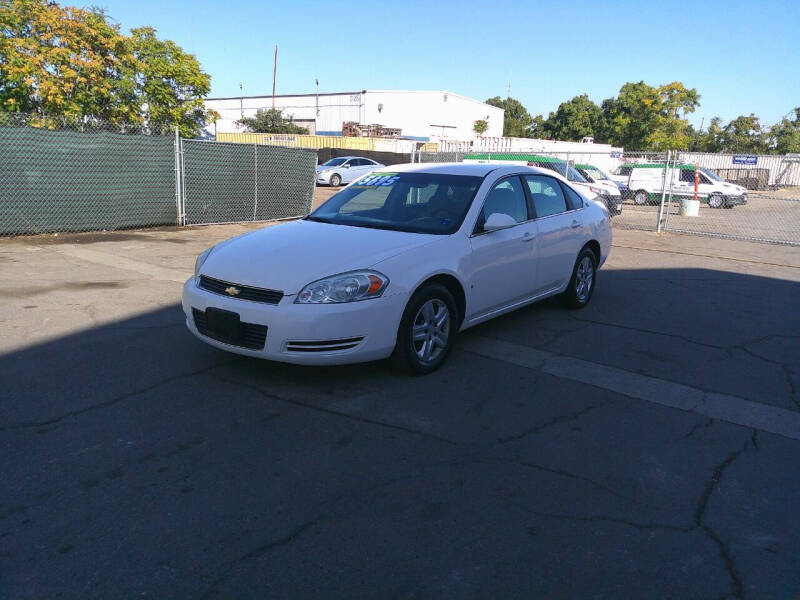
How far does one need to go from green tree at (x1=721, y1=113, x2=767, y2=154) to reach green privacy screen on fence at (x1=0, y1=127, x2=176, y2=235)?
72115 mm

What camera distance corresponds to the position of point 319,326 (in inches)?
167

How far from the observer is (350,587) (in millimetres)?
2523

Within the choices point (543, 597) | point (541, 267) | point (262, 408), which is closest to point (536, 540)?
point (543, 597)

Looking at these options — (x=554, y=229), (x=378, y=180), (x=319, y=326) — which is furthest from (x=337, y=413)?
(x=554, y=229)

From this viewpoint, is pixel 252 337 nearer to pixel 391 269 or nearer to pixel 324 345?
pixel 324 345

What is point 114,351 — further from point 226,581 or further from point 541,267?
point 541,267

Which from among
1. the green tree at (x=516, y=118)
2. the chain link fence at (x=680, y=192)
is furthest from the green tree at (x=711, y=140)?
the chain link fence at (x=680, y=192)

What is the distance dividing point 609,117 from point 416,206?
84.3 metres

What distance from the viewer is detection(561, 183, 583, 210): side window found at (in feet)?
22.7

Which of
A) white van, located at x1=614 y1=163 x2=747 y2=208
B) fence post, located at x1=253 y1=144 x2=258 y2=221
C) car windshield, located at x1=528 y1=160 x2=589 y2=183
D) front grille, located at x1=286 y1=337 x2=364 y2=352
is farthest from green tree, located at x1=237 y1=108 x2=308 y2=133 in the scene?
front grille, located at x1=286 y1=337 x2=364 y2=352

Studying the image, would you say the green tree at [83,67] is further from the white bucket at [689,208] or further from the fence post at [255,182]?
the white bucket at [689,208]

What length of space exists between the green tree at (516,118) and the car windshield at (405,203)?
8669 centimetres

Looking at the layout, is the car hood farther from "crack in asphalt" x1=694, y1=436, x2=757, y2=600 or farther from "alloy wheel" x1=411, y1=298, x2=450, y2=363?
"crack in asphalt" x1=694, y1=436, x2=757, y2=600

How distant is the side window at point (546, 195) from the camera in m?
6.30
